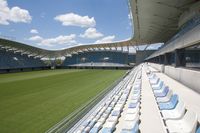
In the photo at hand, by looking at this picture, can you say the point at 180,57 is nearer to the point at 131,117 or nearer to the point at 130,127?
the point at 131,117

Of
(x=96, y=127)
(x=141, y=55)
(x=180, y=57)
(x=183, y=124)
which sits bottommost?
(x=96, y=127)

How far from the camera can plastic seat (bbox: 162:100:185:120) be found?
4754 mm

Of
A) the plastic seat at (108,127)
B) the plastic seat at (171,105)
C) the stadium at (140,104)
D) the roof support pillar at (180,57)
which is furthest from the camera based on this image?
the roof support pillar at (180,57)

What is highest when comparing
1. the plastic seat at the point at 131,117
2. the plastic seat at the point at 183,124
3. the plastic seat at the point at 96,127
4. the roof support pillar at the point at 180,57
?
the roof support pillar at the point at 180,57

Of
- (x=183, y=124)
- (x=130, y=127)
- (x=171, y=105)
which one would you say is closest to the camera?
(x=183, y=124)

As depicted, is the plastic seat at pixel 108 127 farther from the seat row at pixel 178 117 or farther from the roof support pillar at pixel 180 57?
the roof support pillar at pixel 180 57

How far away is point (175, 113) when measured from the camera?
199 inches

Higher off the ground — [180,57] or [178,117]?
[180,57]

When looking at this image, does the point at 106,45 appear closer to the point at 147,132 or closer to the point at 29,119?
the point at 29,119

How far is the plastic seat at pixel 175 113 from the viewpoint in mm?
4754

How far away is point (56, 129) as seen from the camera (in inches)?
185

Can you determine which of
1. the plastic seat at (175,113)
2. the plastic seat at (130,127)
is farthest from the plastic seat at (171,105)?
the plastic seat at (130,127)

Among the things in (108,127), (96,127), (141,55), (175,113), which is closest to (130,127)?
(108,127)

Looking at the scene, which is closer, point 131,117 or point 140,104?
point 131,117
